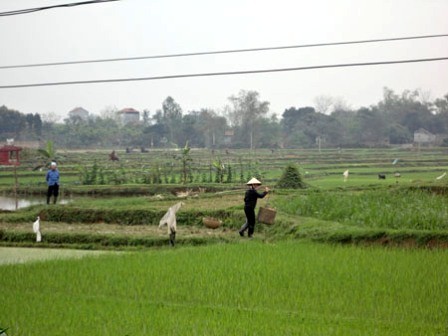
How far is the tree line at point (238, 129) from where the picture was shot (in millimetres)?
49834

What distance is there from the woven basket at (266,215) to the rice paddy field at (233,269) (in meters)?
0.21

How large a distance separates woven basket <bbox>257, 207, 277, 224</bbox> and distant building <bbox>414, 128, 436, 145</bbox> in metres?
32.2

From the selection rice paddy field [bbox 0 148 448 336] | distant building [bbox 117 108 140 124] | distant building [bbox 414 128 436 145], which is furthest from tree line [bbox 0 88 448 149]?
rice paddy field [bbox 0 148 448 336]

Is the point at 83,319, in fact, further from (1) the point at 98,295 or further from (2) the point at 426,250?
(2) the point at 426,250

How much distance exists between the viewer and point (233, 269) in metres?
9.13

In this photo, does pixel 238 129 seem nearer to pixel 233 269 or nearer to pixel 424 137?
pixel 424 137

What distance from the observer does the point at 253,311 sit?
711 centimetres

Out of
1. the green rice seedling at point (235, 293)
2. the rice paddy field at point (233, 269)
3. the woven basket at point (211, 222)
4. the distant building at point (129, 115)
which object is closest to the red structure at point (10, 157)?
the rice paddy field at point (233, 269)

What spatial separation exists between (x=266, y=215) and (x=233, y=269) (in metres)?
3.85

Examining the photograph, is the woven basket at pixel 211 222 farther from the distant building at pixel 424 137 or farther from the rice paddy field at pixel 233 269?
the distant building at pixel 424 137

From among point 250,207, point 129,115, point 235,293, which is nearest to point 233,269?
point 235,293

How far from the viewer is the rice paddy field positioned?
673cm

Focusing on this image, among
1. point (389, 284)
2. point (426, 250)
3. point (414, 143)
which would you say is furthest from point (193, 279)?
point (414, 143)

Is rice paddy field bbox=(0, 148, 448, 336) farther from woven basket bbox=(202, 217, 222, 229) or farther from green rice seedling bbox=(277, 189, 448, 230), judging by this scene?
woven basket bbox=(202, 217, 222, 229)
